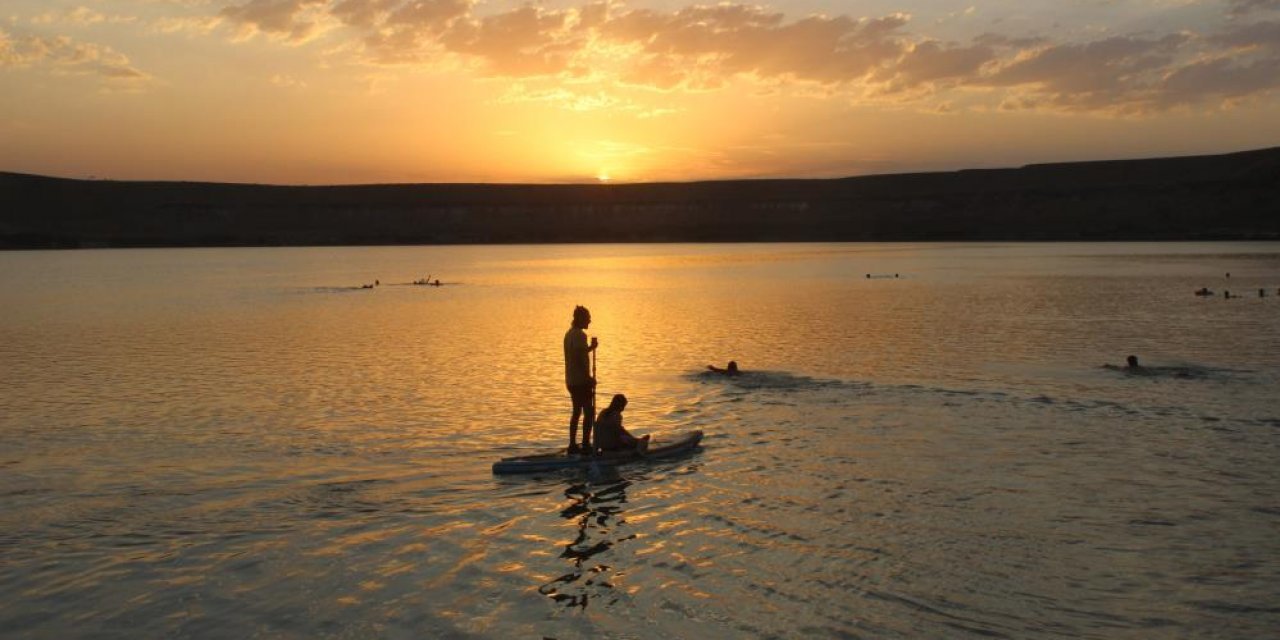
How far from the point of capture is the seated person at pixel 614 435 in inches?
664

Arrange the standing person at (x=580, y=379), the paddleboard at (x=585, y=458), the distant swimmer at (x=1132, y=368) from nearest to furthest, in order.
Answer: the paddleboard at (x=585, y=458), the standing person at (x=580, y=379), the distant swimmer at (x=1132, y=368)

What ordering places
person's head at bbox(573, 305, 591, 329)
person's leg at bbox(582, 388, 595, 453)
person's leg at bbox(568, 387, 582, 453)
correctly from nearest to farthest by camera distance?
person's head at bbox(573, 305, 591, 329) → person's leg at bbox(568, 387, 582, 453) → person's leg at bbox(582, 388, 595, 453)

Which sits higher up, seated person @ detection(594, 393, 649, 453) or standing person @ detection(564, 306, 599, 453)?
standing person @ detection(564, 306, 599, 453)

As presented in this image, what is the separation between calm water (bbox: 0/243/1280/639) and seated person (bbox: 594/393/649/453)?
1.81 ft

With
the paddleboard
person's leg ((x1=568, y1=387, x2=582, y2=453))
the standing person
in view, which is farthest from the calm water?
the standing person

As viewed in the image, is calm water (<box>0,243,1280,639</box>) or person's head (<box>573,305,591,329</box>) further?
person's head (<box>573,305,591,329</box>)

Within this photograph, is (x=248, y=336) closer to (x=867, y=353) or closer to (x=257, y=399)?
(x=257, y=399)

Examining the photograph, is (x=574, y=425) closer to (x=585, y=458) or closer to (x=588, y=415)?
(x=588, y=415)

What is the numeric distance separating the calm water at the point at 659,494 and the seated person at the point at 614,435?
551mm

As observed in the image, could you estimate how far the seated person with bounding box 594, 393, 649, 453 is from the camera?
664 inches

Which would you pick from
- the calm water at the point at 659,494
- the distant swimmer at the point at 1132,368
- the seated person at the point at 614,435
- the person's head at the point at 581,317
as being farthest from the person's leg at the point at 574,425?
the distant swimmer at the point at 1132,368

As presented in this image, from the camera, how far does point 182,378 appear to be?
91.4ft

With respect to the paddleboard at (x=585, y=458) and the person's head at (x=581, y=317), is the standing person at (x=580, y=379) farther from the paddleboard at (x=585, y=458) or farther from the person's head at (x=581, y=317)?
the paddleboard at (x=585, y=458)

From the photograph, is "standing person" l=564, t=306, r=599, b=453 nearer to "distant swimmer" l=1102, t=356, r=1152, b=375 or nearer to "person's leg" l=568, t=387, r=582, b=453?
"person's leg" l=568, t=387, r=582, b=453
